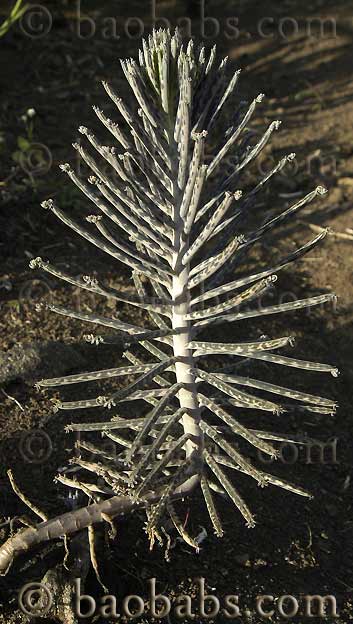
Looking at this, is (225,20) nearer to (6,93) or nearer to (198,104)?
(6,93)

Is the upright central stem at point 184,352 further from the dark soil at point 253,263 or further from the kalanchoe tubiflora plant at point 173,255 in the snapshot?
the dark soil at point 253,263

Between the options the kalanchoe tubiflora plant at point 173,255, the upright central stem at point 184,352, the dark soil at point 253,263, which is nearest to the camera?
the kalanchoe tubiflora plant at point 173,255

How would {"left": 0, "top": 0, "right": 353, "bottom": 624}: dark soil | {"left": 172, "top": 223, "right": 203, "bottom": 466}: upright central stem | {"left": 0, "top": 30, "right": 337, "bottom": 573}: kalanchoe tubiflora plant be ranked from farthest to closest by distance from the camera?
{"left": 0, "top": 0, "right": 353, "bottom": 624}: dark soil < {"left": 172, "top": 223, "right": 203, "bottom": 466}: upright central stem < {"left": 0, "top": 30, "right": 337, "bottom": 573}: kalanchoe tubiflora plant

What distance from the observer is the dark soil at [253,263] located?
2.54 m

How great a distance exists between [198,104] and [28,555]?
1.31 meters

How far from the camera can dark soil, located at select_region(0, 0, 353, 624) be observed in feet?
8.35

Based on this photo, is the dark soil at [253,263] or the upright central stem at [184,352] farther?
the dark soil at [253,263]

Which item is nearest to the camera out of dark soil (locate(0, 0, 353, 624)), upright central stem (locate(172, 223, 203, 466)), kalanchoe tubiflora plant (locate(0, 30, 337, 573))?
kalanchoe tubiflora plant (locate(0, 30, 337, 573))

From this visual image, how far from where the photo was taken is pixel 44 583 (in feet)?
7.66

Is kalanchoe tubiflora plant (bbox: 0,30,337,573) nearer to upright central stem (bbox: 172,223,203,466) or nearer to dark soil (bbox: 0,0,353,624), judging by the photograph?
upright central stem (bbox: 172,223,203,466)

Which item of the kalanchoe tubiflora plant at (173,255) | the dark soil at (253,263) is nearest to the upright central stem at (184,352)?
the kalanchoe tubiflora plant at (173,255)

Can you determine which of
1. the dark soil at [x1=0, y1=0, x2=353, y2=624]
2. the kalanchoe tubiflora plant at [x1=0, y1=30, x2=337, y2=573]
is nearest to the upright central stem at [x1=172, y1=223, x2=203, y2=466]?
the kalanchoe tubiflora plant at [x1=0, y1=30, x2=337, y2=573]

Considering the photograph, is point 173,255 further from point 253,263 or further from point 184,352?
point 253,263

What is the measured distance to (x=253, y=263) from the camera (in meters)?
4.24
